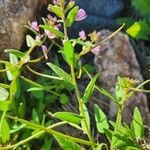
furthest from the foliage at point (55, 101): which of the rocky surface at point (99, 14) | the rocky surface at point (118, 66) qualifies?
the rocky surface at point (99, 14)

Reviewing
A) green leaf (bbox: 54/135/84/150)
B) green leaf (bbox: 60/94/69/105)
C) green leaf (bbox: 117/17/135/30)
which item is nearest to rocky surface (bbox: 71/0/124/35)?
green leaf (bbox: 117/17/135/30)

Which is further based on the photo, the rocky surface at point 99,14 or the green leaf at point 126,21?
the rocky surface at point 99,14

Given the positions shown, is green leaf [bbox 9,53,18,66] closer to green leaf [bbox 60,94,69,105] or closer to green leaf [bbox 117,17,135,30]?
green leaf [bbox 60,94,69,105]

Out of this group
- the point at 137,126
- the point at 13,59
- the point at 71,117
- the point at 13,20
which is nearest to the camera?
the point at 71,117

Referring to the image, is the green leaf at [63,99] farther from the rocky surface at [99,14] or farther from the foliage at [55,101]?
the rocky surface at [99,14]

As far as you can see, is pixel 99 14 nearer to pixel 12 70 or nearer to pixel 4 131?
pixel 12 70

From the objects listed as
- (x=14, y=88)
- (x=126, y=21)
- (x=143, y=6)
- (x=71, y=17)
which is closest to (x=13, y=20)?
(x=14, y=88)
